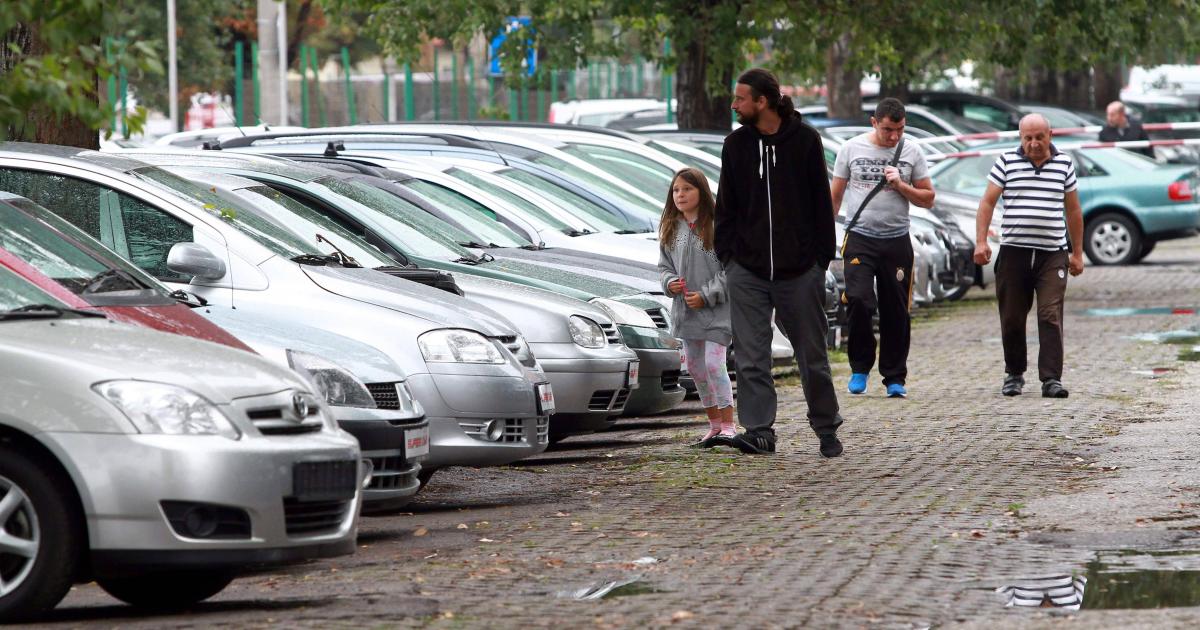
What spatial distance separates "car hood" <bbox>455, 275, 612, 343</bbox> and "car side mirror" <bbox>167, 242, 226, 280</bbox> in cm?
214

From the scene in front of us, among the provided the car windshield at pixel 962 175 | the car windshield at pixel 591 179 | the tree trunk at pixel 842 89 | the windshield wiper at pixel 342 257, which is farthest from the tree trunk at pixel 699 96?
the windshield wiper at pixel 342 257

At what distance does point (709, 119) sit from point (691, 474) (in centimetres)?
1455

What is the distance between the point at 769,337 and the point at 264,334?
10.1ft

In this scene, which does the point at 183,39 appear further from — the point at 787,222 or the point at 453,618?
the point at 453,618

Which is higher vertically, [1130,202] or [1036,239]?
[1036,239]

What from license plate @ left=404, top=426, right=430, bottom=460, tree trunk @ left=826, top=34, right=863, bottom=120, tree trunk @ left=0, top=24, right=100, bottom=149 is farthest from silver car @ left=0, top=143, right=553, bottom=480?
tree trunk @ left=826, top=34, right=863, bottom=120

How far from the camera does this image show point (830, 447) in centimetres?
1041

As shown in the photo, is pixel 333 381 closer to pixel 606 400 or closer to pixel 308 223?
pixel 308 223

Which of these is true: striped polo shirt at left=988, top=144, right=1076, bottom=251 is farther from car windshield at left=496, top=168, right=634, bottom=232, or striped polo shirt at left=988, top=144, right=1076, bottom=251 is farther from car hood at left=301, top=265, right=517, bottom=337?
car hood at left=301, top=265, right=517, bottom=337

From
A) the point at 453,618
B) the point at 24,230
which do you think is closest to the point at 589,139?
the point at 24,230

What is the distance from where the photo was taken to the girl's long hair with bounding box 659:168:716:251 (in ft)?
35.6

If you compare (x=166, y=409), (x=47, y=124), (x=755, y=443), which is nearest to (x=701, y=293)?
(x=755, y=443)

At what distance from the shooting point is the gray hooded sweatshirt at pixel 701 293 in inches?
425

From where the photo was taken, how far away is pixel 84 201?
9.08 m
